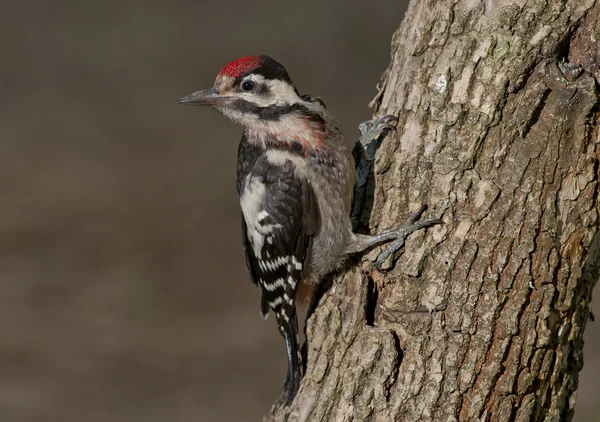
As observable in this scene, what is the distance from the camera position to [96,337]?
24.0 ft

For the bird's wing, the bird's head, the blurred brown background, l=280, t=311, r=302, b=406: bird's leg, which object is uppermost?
the blurred brown background

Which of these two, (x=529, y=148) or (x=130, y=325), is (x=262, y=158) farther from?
(x=130, y=325)

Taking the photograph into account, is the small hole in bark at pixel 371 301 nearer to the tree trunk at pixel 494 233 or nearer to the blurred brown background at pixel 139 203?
the tree trunk at pixel 494 233

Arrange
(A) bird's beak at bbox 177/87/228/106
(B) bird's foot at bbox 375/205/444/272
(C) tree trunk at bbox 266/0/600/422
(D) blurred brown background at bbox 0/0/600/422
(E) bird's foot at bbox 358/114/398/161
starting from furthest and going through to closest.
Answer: (D) blurred brown background at bbox 0/0/600/422
(A) bird's beak at bbox 177/87/228/106
(E) bird's foot at bbox 358/114/398/161
(B) bird's foot at bbox 375/205/444/272
(C) tree trunk at bbox 266/0/600/422

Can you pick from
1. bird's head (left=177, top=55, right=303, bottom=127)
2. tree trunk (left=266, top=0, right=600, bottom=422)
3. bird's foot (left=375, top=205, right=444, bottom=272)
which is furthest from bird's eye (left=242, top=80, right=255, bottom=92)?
bird's foot (left=375, top=205, right=444, bottom=272)

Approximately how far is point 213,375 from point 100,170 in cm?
302

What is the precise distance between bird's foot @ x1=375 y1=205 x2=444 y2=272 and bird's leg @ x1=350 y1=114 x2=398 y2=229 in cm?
39

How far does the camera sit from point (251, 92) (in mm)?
3629

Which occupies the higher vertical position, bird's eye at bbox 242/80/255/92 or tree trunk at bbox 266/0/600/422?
bird's eye at bbox 242/80/255/92

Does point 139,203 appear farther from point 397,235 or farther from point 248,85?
point 397,235

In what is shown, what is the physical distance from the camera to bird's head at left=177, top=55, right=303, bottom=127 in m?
3.58

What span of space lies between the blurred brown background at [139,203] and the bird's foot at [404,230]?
3.84 metres

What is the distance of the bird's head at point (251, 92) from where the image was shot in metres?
3.58

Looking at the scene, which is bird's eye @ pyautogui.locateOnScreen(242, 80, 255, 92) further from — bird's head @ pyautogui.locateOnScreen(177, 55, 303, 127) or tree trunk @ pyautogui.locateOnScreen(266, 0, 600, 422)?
tree trunk @ pyautogui.locateOnScreen(266, 0, 600, 422)
